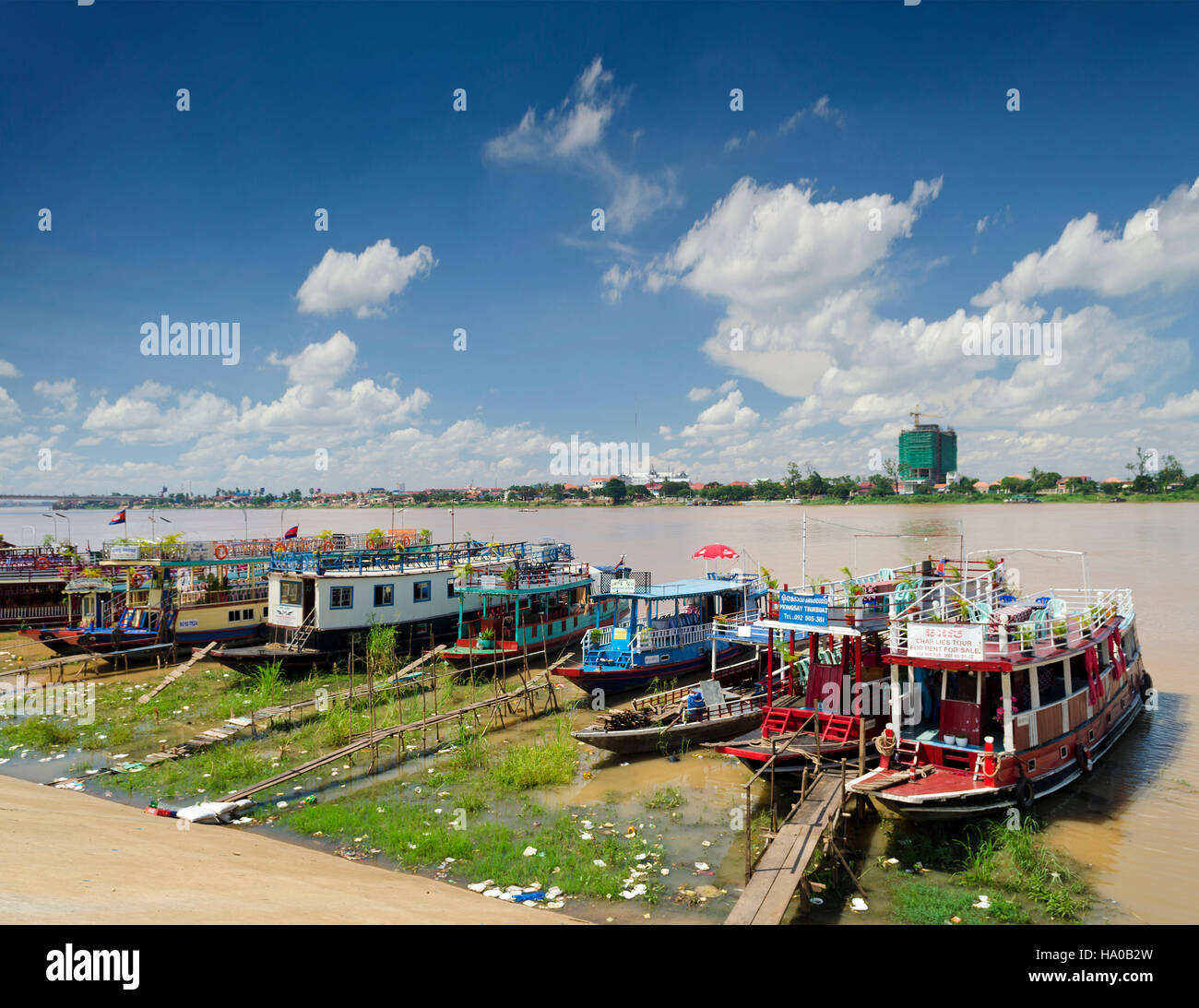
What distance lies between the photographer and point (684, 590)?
2248 centimetres

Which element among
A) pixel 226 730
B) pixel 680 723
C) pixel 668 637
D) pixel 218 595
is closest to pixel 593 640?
pixel 668 637

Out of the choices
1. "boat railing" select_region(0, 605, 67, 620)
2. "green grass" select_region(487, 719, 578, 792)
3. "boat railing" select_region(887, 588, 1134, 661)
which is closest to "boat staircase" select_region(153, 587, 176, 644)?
"boat railing" select_region(0, 605, 67, 620)

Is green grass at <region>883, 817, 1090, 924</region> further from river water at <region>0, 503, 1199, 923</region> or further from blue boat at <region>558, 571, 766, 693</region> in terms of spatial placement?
blue boat at <region>558, 571, 766, 693</region>

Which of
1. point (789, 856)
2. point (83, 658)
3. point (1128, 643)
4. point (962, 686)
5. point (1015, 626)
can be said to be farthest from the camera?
point (83, 658)

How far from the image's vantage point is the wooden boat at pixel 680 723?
1630 cm

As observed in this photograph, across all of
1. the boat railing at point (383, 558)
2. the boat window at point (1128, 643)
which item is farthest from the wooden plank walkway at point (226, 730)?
the boat window at point (1128, 643)

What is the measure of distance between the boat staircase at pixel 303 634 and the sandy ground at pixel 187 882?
12216 millimetres

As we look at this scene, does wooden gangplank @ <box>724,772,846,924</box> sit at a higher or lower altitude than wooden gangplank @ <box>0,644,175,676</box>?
higher

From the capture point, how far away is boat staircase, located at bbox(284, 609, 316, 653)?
24.8 meters

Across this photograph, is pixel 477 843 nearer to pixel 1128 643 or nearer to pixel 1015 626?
pixel 1015 626

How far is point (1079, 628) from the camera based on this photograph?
46.1ft

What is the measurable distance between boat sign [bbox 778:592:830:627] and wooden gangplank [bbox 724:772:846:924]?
292cm

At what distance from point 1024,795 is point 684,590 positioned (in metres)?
11.6

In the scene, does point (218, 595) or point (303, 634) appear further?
point (218, 595)
